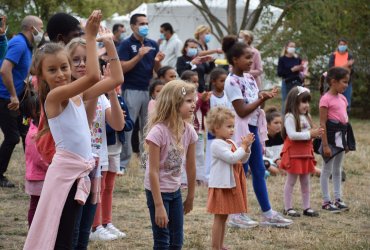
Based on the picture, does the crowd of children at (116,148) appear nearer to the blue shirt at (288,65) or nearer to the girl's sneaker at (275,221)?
the girl's sneaker at (275,221)

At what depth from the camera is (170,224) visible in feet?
17.1

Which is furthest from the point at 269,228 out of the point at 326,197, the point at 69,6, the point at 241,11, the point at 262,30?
the point at 241,11

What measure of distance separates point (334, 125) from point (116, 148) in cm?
278

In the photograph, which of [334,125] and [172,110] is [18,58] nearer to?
[334,125]

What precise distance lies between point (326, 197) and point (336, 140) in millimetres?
629

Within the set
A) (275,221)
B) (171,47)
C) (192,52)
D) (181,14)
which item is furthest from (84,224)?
(181,14)

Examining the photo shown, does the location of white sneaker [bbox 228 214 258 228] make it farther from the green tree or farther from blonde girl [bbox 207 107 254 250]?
the green tree

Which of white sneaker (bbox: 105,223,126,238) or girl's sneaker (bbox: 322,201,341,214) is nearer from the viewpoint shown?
white sneaker (bbox: 105,223,126,238)

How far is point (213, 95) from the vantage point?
31.3 ft

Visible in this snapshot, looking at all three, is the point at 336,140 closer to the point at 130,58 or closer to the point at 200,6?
the point at 130,58

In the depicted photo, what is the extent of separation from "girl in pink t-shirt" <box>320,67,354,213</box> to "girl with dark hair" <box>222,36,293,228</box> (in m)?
1.15

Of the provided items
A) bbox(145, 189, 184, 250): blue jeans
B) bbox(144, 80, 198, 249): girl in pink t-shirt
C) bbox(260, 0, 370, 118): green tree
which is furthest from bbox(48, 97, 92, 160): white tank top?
bbox(260, 0, 370, 118): green tree

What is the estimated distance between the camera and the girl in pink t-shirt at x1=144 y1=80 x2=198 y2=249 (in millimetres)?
5105

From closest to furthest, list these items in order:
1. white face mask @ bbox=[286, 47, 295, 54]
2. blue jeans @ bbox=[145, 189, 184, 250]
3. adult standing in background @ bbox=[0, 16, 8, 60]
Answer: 1. blue jeans @ bbox=[145, 189, 184, 250]
2. adult standing in background @ bbox=[0, 16, 8, 60]
3. white face mask @ bbox=[286, 47, 295, 54]
